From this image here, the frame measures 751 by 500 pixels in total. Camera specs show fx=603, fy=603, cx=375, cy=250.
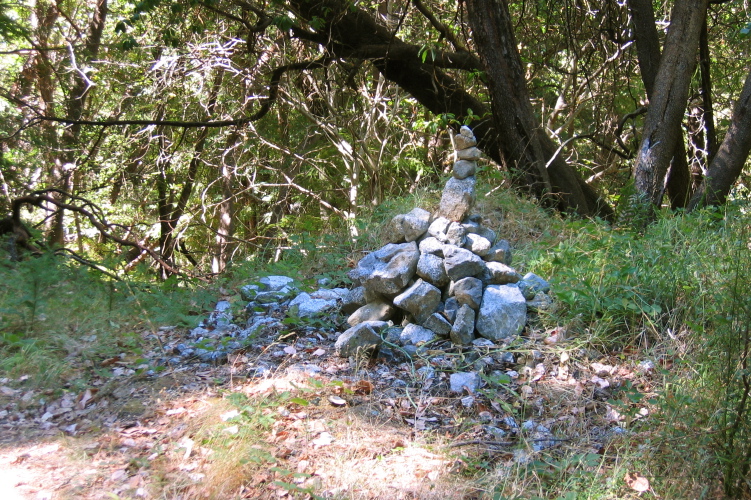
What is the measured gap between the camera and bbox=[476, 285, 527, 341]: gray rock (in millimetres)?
3883

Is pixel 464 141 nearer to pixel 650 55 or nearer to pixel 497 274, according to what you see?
pixel 497 274

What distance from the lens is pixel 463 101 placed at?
6984mm

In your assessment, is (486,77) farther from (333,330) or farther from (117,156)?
(117,156)

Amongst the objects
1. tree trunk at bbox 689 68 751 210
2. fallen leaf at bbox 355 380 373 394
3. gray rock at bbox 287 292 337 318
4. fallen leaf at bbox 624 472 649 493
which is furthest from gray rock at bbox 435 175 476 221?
tree trunk at bbox 689 68 751 210

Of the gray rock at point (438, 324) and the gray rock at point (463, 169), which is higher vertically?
the gray rock at point (463, 169)

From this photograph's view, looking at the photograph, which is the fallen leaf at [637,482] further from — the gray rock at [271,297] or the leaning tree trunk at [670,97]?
the leaning tree trunk at [670,97]

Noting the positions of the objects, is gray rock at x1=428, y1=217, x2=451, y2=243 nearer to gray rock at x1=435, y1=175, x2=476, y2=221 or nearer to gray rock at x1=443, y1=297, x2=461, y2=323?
gray rock at x1=435, y1=175, x2=476, y2=221

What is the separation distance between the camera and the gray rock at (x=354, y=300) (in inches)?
171

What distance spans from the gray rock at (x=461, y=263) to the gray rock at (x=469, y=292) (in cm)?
5

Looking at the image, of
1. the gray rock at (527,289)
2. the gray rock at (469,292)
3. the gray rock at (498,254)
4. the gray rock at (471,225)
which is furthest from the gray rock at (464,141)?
the gray rock at (527,289)

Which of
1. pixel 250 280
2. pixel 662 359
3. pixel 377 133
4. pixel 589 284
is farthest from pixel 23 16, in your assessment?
pixel 662 359

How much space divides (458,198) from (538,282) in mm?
825

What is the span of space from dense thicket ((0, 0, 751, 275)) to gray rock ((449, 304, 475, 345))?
7.93ft

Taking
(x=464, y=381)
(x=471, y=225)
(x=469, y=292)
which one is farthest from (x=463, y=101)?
(x=464, y=381)
